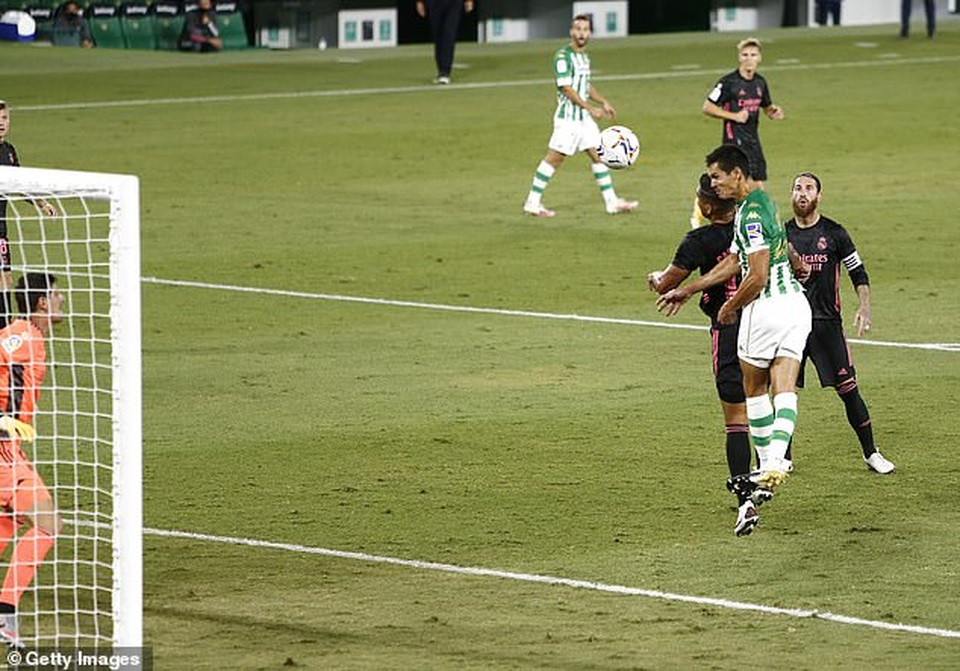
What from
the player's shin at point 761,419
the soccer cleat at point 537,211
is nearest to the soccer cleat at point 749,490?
the player's shin at point 761,419

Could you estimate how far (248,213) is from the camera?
24078mm

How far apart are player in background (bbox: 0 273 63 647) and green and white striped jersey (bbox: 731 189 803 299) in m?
3.52

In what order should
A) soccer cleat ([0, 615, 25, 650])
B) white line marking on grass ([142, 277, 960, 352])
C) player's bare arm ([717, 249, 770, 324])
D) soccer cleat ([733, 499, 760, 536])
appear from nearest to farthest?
soccer cleat ([0, 615, 25, 650]) → player's bare arm ([717, 249, 770, 324]) → soccer cleat ([733, 499, 760, 536]) → white line marking on grass ([142, 277, 960, 352])

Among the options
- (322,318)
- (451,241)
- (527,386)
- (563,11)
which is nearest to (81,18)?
(563,11)

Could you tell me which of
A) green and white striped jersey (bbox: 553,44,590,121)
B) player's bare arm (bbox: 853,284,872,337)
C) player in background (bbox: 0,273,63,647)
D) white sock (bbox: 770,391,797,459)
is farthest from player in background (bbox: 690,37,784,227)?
player in background (bbox: 0,273,63,647)

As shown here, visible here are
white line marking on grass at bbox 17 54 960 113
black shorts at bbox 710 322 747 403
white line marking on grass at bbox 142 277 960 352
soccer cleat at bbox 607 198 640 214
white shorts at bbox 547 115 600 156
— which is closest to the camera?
black shorts at bbox 710 322 747 403

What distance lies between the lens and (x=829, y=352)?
489 inches

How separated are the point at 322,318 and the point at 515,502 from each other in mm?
6441

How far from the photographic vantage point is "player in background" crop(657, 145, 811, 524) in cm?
1075

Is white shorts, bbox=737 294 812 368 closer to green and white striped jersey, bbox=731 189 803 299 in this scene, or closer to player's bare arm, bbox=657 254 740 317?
green and white striped jersey, bbox=731 189 803 299

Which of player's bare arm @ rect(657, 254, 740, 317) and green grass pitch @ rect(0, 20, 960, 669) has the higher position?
player's bare arm @ rect(657, 254, 740, 317)

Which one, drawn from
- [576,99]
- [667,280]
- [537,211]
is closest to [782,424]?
[667,280]

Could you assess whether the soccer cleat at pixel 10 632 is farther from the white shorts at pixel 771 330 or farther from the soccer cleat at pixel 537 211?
the soccer cleat at pixel 537 211

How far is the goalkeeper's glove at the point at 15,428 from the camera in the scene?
9.10m
